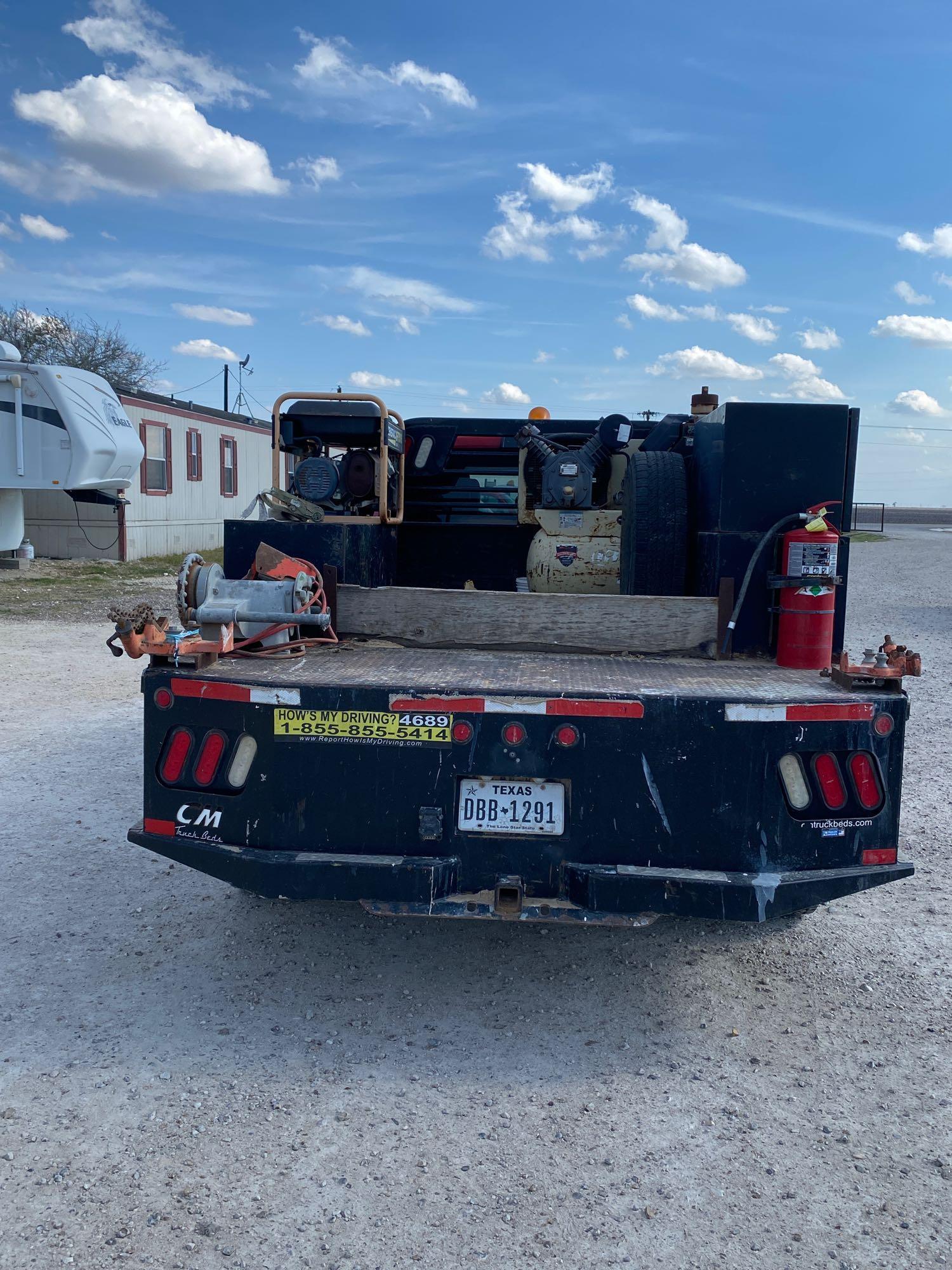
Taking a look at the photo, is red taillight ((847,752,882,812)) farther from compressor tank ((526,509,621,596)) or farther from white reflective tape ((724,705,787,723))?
compressor tank ((526,509,621,596))

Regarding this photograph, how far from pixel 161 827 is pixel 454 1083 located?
1.35 metres

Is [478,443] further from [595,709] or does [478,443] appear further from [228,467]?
[228,467]

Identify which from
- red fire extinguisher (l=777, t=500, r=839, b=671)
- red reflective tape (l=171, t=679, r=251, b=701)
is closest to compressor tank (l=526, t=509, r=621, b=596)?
red fire extinguisher (l=777, t=500, r=839, b=671)

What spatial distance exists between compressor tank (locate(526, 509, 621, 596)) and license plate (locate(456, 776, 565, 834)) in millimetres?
2064

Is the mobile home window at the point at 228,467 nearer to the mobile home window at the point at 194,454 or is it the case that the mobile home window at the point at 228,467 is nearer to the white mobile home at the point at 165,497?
the white mobile home at the point at 165,497

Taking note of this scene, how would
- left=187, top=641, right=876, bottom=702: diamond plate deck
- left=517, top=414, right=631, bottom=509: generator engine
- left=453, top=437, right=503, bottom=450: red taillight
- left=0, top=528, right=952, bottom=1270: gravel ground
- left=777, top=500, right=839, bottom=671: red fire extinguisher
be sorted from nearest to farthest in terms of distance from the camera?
left=0, top=528, right=952, bottom=1270: gravel ground < left=187, top=641, right=876, bottom=702: diamond plate deck < left=777, top=500, right=839, bottom=671: red fire extinguisher < left=517, top=414, right=631, bottom=509: generator engine < left=453, top=437, right=503, bottom=450: red taillight

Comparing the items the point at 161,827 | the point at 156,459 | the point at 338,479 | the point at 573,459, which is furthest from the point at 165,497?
the point at 161,827

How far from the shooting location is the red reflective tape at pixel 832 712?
10.4 ft

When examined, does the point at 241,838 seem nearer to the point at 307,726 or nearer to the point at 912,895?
the point at 307,726

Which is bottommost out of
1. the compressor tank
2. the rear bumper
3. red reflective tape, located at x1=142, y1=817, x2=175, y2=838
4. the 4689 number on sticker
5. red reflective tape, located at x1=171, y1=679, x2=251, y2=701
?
the rear bumper

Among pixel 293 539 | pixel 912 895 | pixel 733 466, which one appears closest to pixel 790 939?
pixel 912 895

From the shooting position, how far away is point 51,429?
48.9 feet

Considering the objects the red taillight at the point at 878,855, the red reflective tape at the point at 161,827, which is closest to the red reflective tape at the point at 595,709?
the red taillight at the point at 878,855

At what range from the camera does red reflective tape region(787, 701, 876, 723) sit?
125 inches
